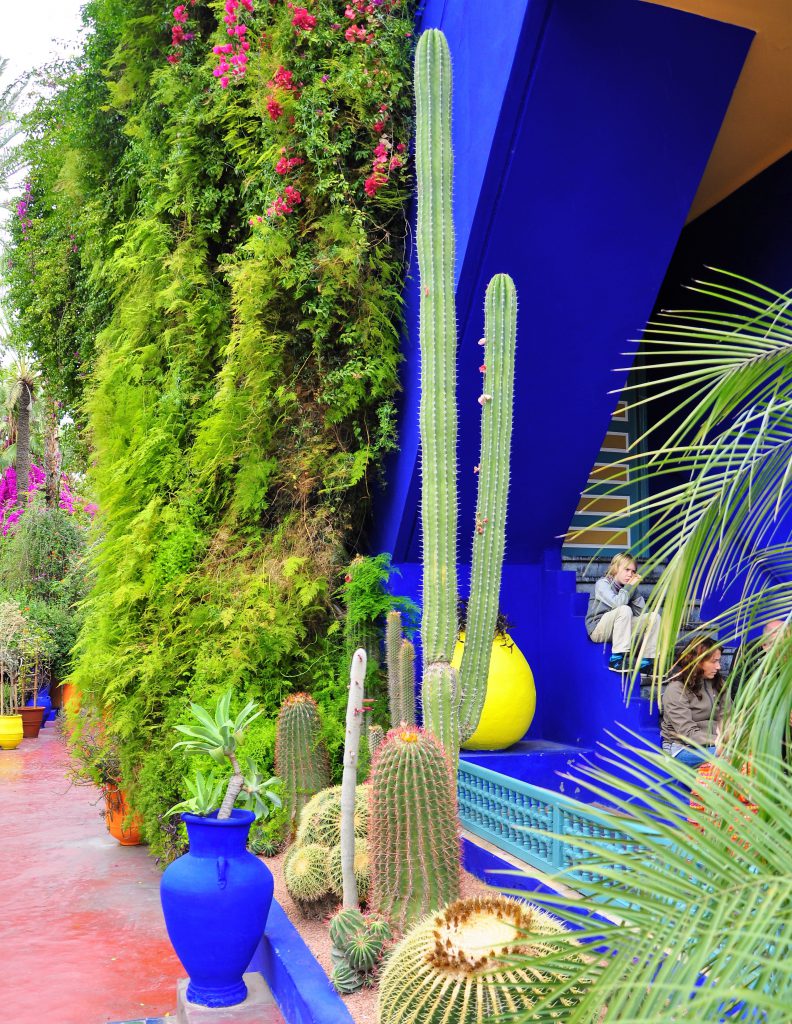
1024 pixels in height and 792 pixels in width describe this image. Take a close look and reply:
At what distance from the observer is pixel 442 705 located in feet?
14.7

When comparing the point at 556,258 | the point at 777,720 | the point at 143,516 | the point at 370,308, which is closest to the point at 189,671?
the point at 143,516

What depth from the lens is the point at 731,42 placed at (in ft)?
17.3

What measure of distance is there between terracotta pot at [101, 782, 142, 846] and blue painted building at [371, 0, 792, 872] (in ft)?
9.19

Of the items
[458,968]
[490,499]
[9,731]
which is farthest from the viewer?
[9,731]

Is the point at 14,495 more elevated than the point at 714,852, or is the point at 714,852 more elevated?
the point at 14,495

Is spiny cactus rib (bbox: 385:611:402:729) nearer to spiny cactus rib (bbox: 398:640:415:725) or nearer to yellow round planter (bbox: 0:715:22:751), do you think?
spiny cactus rib (bbox: 398:640:415:725)

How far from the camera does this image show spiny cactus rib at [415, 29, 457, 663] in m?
4.61

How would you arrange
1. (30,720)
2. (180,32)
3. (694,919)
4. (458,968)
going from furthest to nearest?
1. (30,720)
2. (180,32)
3. (458,968)
4. (694,919)

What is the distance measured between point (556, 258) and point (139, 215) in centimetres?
449

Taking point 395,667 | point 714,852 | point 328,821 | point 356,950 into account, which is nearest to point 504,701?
point 395,667

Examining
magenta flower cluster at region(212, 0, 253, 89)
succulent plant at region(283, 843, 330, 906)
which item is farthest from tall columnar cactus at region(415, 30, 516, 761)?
magenta flower cluster at region(212, 0, 253, 89)

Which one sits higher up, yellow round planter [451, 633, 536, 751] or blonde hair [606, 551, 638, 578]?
blonde hair [606, 551, 638, 578]

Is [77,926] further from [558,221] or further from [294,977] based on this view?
[558,221]

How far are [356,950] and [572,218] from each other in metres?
4.20
